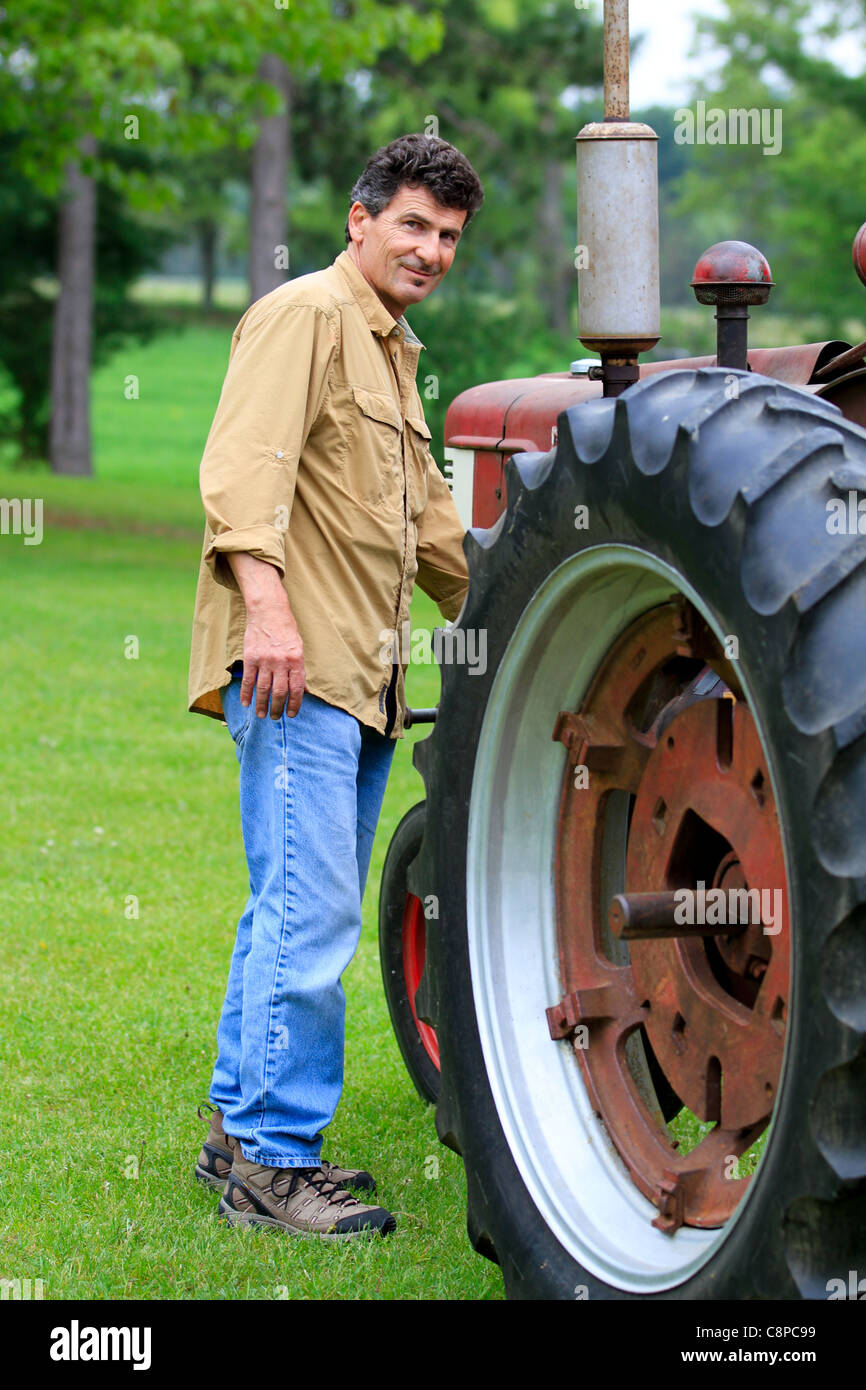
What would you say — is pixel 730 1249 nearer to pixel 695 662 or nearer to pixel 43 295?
pixel 695 662

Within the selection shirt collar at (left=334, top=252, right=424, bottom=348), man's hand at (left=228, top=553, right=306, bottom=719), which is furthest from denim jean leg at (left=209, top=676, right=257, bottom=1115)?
shirt collar at (left=334, top=252, right=424, bottom=348)

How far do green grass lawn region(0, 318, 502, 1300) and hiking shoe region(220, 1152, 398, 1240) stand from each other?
0.15 feet

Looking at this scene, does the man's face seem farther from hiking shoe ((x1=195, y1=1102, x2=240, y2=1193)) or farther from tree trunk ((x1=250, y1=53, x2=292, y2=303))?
tree trunk ((x1=250, y1=53, x2=292, y2=303))

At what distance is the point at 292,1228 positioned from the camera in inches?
128

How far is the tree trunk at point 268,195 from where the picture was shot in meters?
18.6

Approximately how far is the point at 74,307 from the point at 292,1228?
1904 centimetres

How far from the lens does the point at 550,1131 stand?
106 inches

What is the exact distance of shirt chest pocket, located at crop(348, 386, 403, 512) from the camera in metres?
3.21

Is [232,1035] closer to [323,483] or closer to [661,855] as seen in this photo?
[323,483]

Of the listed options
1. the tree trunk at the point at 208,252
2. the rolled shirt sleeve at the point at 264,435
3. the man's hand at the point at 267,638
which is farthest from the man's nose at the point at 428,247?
the tree trunk at the point at 208,252

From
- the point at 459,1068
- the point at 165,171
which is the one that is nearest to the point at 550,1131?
the point at 459,1068

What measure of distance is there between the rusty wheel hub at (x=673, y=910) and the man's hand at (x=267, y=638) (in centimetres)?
56

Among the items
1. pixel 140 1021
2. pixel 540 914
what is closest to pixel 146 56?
pixel 140 1021

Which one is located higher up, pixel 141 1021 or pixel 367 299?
pixel 367 299
